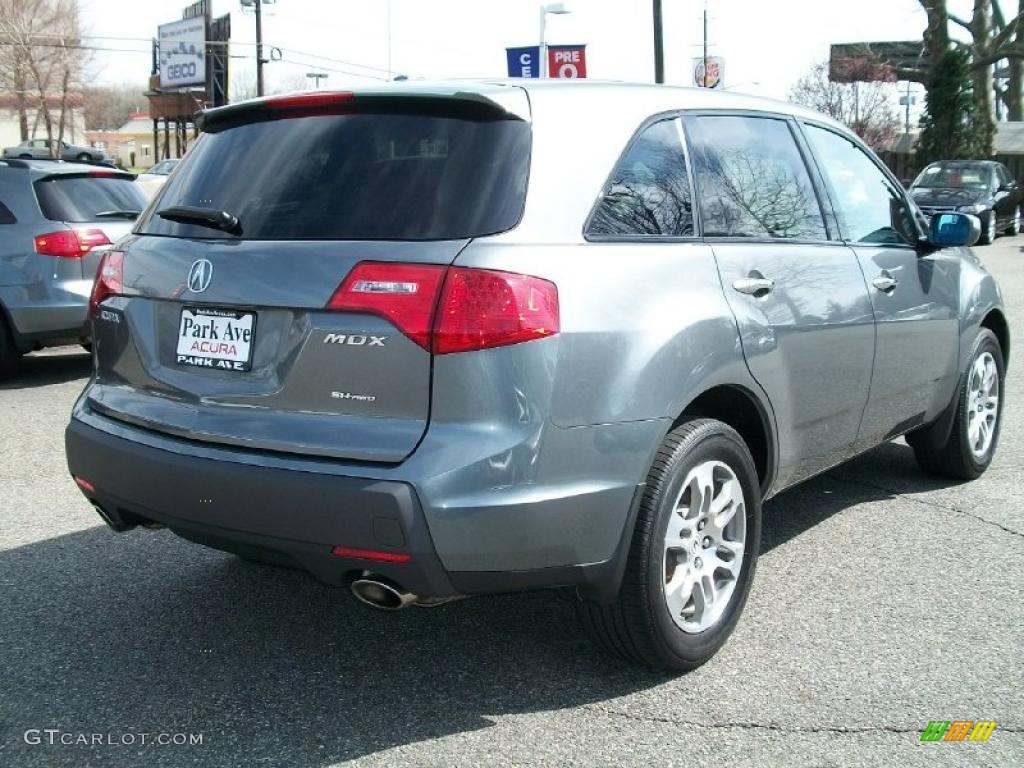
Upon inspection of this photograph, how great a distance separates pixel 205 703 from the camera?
3.29 m

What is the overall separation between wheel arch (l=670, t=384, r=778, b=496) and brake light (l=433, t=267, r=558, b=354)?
29.3 inches

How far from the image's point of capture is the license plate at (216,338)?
311 centimetres

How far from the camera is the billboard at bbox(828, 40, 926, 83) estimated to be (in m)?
38.1

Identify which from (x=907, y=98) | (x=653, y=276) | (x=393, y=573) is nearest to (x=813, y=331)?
(x=653, y=276)

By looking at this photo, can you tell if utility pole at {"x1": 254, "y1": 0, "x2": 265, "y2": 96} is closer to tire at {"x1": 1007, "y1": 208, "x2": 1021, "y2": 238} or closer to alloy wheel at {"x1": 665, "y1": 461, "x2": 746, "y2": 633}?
tire at {"x1": 1007, "y1": 208, "x2": 1021, "y2": 238}

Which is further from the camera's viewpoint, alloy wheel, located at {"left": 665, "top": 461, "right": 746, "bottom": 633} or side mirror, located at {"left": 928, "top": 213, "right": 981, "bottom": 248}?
side mirror, located at {"left": 928, "top": 213, "right": 981, "bottom": 248}

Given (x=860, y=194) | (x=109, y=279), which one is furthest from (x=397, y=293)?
(x=860, y=194)

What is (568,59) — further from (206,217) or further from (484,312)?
(484,312)

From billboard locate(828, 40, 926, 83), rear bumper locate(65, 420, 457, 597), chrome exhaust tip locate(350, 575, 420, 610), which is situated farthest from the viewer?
billboard locate(828, 40, 926, 83)

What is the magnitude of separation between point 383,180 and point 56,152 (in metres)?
52.7

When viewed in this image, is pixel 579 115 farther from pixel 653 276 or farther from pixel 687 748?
pixel 687 748

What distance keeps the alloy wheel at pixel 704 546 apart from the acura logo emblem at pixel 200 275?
1.49 meters

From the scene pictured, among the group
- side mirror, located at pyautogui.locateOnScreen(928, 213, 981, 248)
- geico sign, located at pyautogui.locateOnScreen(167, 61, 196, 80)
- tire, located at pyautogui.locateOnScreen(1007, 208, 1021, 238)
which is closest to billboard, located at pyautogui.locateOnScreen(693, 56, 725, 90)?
tire, located at pyautogui.locateOnScreen(1007, 208, 1021, 238)

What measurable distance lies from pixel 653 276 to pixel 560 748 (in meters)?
1.33
